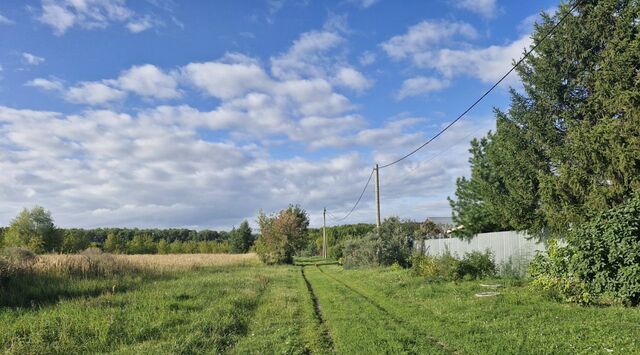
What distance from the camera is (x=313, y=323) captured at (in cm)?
1190

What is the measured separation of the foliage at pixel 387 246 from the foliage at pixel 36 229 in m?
44.3

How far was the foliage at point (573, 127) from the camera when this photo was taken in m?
13.6

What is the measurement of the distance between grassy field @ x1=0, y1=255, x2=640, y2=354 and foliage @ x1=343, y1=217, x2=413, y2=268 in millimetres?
14508

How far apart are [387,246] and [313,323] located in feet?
68.0

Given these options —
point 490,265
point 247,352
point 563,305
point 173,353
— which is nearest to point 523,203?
point 490,265

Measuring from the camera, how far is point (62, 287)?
1708cm

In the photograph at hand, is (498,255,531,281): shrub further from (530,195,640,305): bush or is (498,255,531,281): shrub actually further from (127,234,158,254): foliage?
(127,234,158,254): foliage

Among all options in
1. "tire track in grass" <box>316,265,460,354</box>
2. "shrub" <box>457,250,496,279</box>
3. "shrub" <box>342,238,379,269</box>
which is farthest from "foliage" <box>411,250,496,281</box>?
"shrub" <box>342,238,379,269</box>

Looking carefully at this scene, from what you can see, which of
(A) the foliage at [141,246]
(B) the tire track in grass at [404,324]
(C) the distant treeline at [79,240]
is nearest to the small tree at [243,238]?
(C) the distant treeline at [79,240]

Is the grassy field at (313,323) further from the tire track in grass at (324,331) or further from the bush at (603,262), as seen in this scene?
the bush at (603,262)

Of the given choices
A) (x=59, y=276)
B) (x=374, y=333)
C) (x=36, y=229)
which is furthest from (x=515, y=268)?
(x=36, y=229)

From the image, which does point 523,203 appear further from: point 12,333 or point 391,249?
point 12,333

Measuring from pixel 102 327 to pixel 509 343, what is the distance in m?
8.93

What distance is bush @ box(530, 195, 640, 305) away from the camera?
11070 mm
